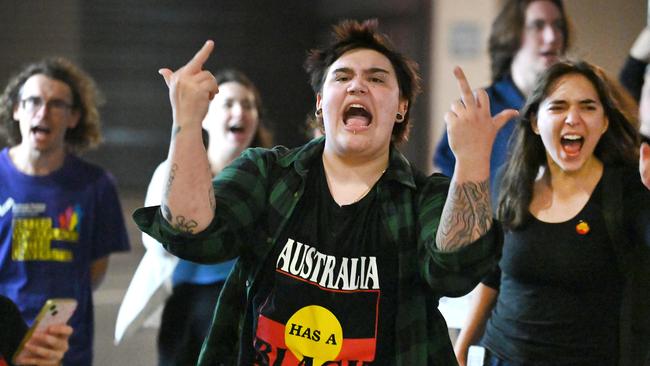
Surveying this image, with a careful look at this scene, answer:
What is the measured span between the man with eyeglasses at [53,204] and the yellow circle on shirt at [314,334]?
5.85 feet

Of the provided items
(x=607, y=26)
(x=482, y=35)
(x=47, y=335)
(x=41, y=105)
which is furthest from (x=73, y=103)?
(x=607, y=26)

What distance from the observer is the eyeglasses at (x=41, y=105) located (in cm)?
389

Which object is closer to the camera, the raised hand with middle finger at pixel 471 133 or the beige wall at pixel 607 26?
the raised hand with middle finger at pixel 471 133

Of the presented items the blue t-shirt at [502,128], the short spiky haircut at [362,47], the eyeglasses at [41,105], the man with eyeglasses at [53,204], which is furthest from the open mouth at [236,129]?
the short spiky haircut at [362,47]

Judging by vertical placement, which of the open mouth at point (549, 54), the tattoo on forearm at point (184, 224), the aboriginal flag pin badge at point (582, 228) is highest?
the open mouth at point (549, 54)

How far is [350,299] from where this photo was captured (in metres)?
2.08

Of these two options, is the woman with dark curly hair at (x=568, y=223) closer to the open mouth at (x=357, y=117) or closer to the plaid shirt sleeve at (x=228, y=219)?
the open mouth at (x=357, y=117)

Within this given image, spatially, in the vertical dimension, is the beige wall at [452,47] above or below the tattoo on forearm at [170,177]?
above

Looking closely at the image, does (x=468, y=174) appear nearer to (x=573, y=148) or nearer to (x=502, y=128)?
(x=573, y=148)

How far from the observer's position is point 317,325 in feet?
6.82

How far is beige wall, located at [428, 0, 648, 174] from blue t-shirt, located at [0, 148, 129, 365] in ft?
7.55

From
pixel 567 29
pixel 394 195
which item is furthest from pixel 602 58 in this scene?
pixel 394 195

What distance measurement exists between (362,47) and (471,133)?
50 centimetres

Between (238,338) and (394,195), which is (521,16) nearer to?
(394,195)
